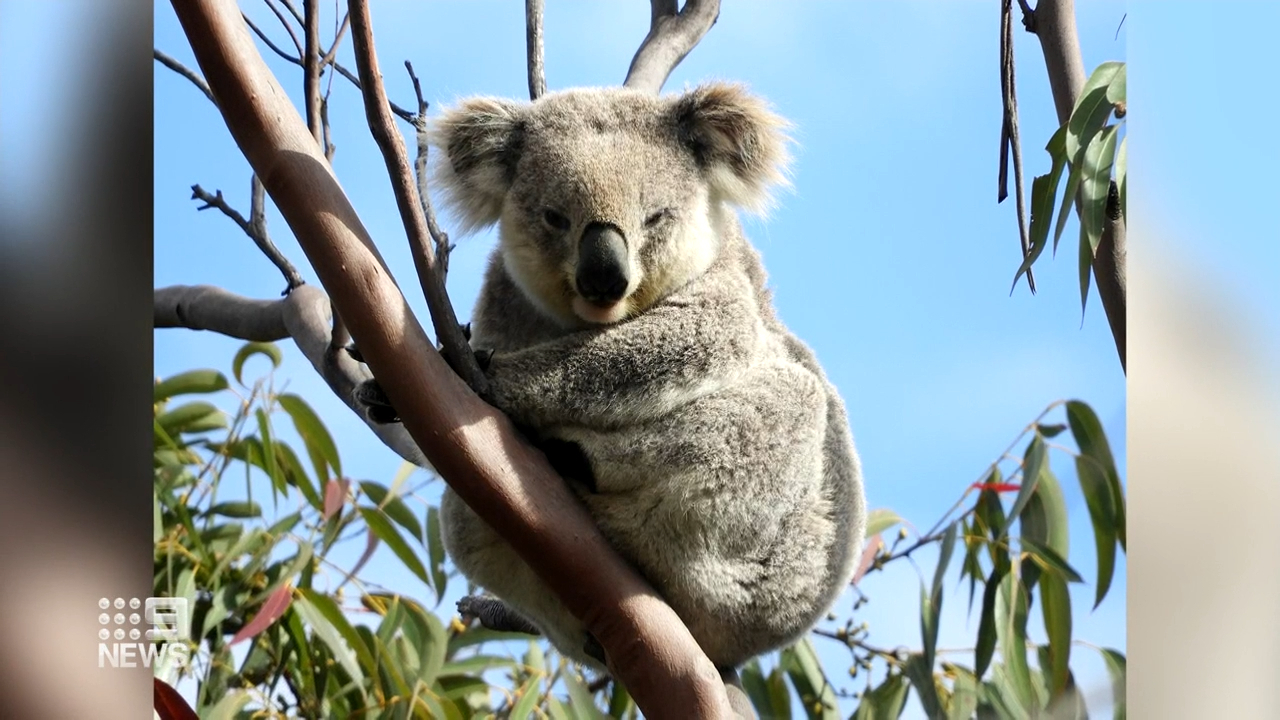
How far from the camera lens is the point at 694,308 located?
1.58 m

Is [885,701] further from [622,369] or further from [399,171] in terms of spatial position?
[399,171]

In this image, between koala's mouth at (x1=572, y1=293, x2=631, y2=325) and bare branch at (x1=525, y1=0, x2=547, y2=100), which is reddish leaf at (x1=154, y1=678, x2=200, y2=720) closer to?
koala's mouth at (x1=572, y1=293, x2=631, y2=325)

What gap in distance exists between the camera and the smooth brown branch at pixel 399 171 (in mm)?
1303

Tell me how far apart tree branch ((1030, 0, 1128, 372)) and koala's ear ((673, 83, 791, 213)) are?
74 centimetres

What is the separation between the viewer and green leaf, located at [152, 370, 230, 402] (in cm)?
241

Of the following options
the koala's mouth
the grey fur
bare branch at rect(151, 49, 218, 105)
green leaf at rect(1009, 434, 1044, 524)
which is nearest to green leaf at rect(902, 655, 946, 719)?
green leaf at rect(1009, 434, 1044, 524)

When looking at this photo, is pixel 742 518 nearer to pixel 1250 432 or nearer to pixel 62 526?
pixel 62 526

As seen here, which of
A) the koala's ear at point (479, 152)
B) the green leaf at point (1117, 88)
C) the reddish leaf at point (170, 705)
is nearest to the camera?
the koala's ear at point (479, 152)

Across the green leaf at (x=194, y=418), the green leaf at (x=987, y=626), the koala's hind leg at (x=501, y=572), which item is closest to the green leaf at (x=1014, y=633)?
the green leaf at (x=987, y=626)

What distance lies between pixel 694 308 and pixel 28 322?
104 cm

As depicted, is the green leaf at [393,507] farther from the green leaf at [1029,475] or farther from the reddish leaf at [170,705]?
the green leaf at [1029,475]

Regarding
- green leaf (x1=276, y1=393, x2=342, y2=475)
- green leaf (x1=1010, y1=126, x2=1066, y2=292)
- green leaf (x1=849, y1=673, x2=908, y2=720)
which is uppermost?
green leaf (x1=1010, y1=126, x2=1066, y2=292)

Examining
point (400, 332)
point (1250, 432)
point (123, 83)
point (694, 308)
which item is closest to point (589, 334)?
point (694, 308)

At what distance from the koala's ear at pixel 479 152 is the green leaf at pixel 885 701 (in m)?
1.23
